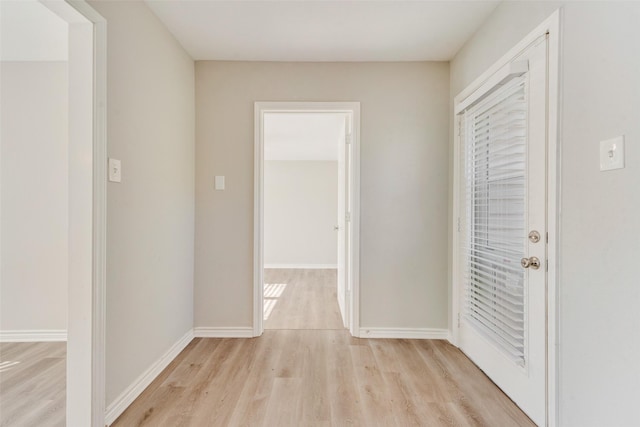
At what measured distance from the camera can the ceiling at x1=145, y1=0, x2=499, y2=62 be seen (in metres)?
1.97

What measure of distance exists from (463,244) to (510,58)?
1.33 metres

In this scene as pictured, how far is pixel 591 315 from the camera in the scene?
1.26 metres

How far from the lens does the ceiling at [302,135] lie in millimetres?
3836

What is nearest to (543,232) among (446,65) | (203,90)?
(446,65)

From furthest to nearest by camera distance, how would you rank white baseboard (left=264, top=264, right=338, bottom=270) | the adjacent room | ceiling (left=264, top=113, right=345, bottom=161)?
white baseboard (left=264, top=264, right=338, bottom=270) → ceiling (left=264, top=113, right=345, bottom=161) → the adjacent room

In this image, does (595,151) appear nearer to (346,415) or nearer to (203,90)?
(346,415)

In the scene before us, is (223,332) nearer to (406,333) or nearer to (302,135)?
(406,333)

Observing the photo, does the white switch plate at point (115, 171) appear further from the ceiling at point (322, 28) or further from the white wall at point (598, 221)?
the white wall at point (598, 221)

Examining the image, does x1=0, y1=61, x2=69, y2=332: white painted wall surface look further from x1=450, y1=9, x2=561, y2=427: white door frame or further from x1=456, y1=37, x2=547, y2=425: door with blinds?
x1=450, y1=9, x2=561, y2=427: white door frame

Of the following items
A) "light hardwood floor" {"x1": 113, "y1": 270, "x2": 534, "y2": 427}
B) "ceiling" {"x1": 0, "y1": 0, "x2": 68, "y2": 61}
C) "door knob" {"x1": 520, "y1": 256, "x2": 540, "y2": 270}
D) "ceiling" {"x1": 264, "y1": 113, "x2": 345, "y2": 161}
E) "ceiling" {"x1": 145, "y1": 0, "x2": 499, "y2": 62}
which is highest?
"ceiling" {"x1": 145, "y1": 0, "x2": 499, "y2": 62}

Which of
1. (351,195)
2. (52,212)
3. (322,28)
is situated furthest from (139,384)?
(322,28)

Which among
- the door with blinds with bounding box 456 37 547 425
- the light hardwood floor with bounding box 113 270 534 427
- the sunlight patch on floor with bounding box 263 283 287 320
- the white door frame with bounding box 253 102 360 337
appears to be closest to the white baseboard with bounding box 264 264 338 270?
the sunlight patch on floor with bounding box 263 283 287 320

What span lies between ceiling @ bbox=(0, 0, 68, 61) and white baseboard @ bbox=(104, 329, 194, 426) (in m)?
2.34

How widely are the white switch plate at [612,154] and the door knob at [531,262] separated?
1.81ft
